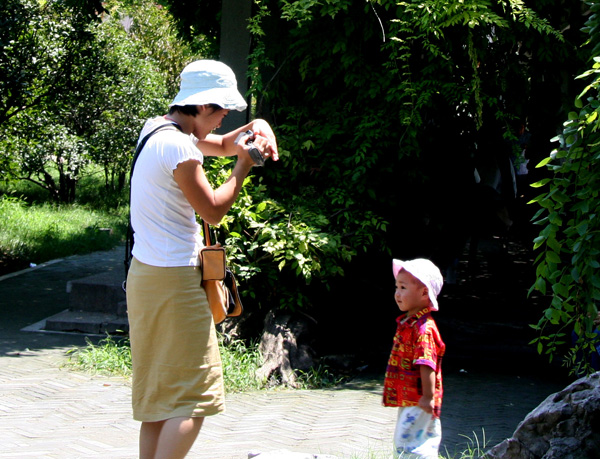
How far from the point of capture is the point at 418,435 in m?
3.75

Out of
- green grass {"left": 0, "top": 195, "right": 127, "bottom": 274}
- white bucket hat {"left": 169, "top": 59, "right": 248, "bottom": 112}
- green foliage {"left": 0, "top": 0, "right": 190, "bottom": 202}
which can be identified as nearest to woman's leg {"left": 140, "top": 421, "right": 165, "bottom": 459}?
white bucket hat {"left": 169, "top": 59, "right": 248, "bottom": 112}

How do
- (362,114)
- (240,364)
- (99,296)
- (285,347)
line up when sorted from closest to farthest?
(240,364) → (285,347) → (362,114) → (99,296)

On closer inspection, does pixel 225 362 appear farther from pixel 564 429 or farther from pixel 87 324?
pixel 564 429

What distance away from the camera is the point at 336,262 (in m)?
7.53

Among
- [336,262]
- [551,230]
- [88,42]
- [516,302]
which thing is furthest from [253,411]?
[88,42]

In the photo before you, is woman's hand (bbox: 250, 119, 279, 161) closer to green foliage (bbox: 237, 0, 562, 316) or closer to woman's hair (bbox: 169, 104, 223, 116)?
woman's hair (bbox: 169, 104, 223, 116)

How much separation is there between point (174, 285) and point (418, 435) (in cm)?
136

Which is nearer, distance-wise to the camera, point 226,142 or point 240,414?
point 226,142

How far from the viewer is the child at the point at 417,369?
12.1ft


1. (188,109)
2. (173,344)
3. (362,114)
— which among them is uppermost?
(362,114)

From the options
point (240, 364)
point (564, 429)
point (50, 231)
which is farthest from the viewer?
point (50, 231)

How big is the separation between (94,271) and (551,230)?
9.34 meters

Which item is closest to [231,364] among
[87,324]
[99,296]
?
[87,324]

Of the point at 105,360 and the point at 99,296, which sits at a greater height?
the point at 99,296
